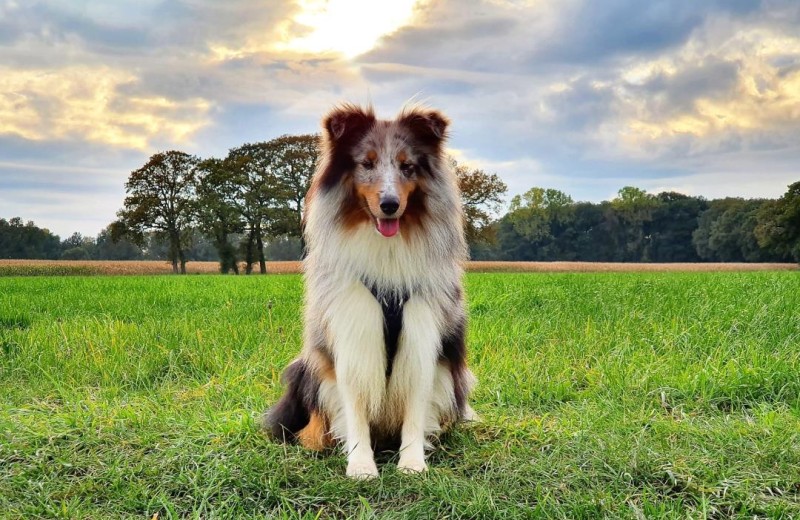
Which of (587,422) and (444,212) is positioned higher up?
(444,212)

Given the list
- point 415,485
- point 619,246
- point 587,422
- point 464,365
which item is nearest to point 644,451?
point 587,422

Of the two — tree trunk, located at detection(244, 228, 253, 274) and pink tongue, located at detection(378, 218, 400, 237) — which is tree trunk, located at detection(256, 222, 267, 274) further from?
pink tongue, located at detection(378, 218, 400, 237)

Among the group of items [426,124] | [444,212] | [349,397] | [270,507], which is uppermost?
[426,124]

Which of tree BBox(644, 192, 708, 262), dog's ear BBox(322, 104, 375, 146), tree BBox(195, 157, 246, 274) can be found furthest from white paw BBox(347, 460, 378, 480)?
tree BBox(644, 192, 708, 262)

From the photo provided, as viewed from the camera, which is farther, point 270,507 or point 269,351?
point 269,351

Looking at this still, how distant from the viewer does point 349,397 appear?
350 centimetres

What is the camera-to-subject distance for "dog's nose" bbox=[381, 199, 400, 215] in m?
3.18

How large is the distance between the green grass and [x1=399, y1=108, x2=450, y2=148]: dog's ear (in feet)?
6.28

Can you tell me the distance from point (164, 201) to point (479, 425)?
37.2m

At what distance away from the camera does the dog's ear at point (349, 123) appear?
11.4ft

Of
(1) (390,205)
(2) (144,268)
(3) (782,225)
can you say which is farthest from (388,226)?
(3) (782,225)

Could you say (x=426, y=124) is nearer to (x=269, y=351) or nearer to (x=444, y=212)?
(x=444, y=212)

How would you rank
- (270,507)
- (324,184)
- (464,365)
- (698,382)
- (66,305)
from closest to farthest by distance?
(270,507) < (324,184) < (464,365) < (698,382) < (66,305)

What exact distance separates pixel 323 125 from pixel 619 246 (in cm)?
5119
